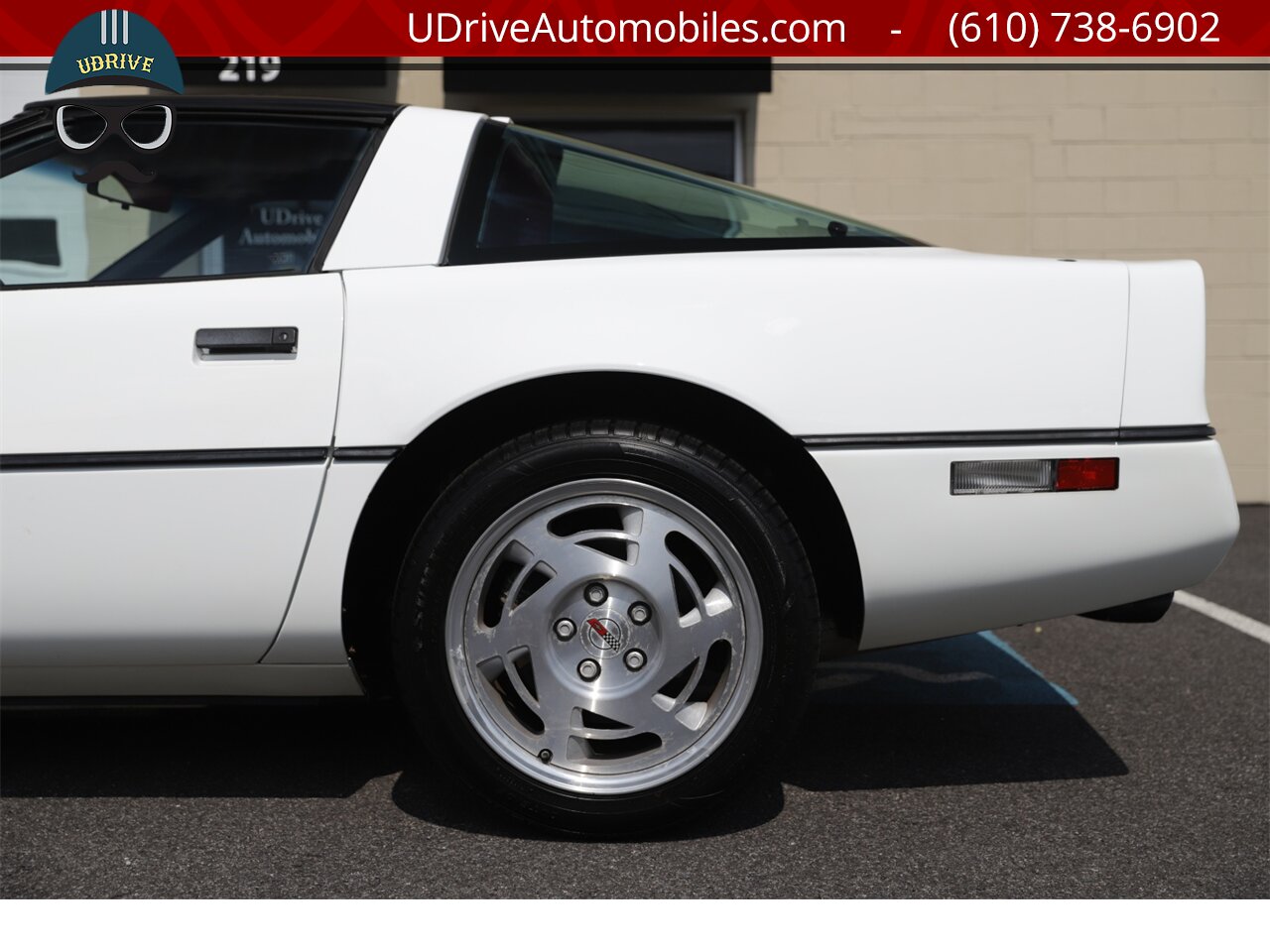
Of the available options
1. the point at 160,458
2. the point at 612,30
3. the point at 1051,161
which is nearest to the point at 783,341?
the point at 160,458

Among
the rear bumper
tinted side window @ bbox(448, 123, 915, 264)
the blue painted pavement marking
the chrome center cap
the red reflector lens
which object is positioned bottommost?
the blue painted pavement marking

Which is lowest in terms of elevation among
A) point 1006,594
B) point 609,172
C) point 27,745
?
point 27,745

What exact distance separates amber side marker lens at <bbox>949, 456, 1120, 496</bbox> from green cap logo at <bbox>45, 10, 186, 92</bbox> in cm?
326

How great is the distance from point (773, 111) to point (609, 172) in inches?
201

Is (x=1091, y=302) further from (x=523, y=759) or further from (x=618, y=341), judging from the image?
(x=523, y=759)

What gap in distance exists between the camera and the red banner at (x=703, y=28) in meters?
6.93

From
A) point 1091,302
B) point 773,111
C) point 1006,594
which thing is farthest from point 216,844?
point 773,111

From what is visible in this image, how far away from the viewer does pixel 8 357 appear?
7.54ft

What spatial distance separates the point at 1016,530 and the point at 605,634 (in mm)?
770

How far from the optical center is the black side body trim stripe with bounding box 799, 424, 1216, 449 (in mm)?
2277

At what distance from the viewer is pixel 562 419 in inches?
94.4

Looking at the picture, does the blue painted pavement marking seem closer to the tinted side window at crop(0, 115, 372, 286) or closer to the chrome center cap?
the chrome center cap

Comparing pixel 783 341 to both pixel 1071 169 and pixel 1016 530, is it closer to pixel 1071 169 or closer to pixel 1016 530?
pixel 1016 530

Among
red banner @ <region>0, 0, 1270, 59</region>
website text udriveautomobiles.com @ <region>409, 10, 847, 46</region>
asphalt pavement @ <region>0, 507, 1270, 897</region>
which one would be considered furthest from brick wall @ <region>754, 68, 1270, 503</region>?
asphalt pavement @ <region>0, 507, 1270, 897</region>
